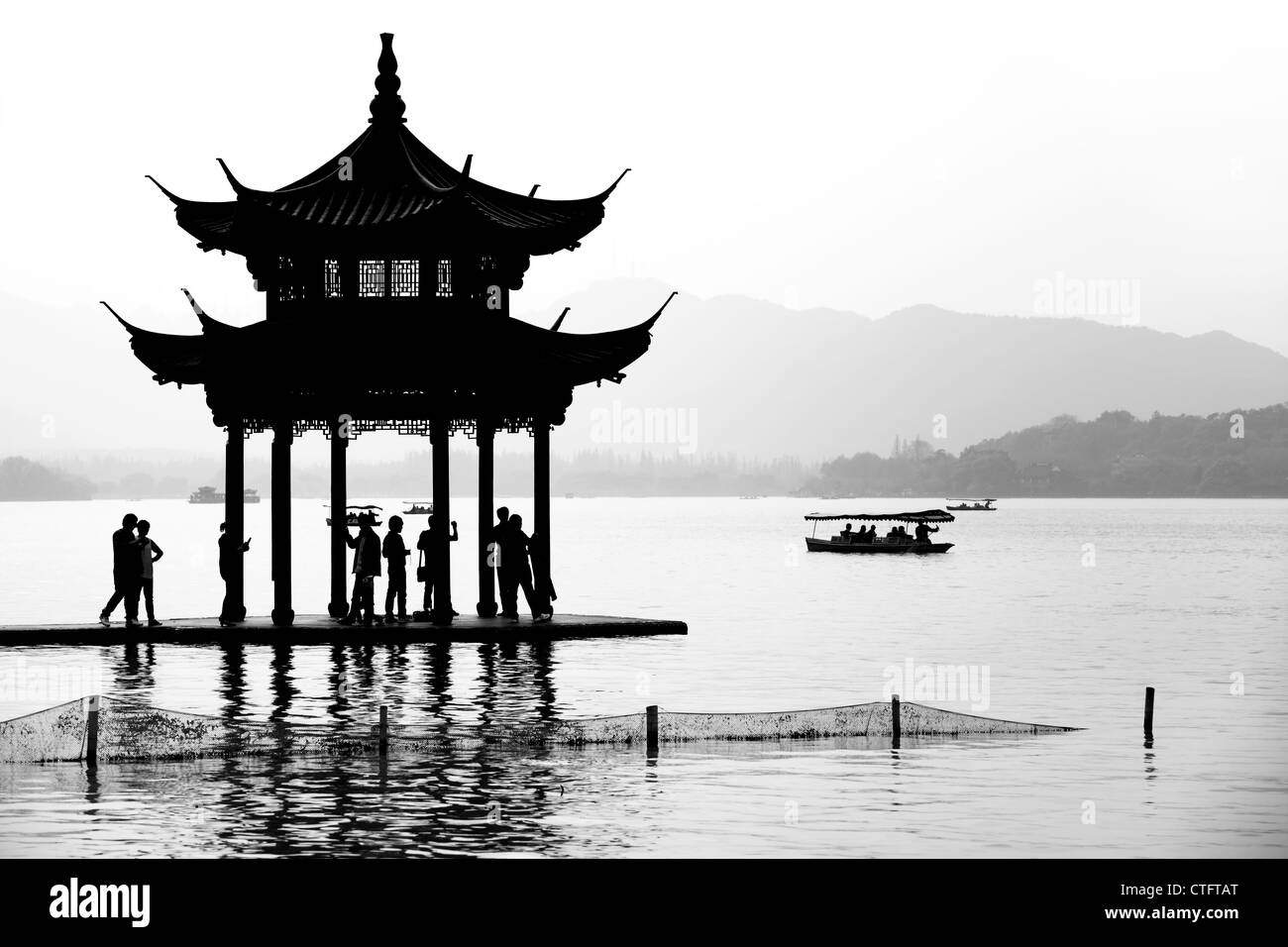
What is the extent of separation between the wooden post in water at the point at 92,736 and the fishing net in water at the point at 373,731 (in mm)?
41

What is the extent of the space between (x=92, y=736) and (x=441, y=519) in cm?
1530

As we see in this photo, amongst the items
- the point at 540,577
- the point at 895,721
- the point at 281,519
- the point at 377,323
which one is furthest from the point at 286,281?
the point at 895,721

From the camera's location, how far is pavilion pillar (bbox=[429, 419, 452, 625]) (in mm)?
36750

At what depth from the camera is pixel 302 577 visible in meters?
107

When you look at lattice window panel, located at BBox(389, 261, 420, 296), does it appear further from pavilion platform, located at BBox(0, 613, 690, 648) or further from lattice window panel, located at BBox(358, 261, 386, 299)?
pavilion platform, located at BBox(0, 613, 690, 648)

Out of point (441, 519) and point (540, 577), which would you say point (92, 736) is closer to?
point (441, 519)

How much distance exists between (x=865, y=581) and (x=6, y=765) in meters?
82.0

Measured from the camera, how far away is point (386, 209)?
36656 millimetres

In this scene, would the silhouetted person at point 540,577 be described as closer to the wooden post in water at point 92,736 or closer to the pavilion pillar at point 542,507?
the pavilion pillar at point 542,507

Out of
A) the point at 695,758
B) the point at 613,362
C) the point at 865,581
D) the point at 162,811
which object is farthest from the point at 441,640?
the point at 865,581
